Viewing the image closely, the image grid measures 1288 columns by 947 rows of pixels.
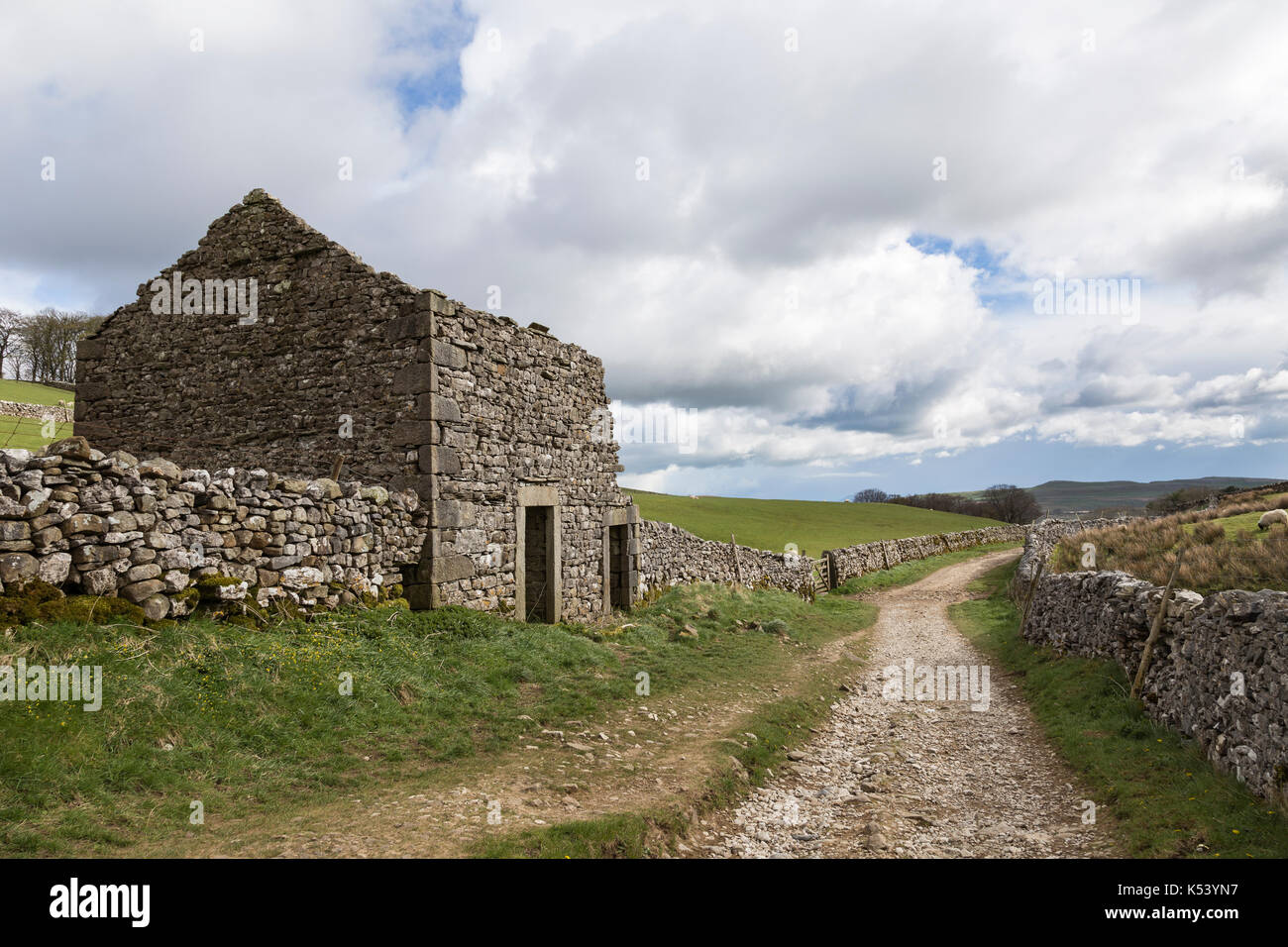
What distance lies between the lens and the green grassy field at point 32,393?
38.0 m

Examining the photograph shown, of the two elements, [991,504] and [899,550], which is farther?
[991,504]

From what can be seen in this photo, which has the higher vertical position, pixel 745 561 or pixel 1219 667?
pixel 1219 667

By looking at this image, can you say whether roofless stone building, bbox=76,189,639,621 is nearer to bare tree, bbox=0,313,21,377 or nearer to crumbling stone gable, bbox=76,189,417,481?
crumbling stone gable, bbox=76,189,417,481

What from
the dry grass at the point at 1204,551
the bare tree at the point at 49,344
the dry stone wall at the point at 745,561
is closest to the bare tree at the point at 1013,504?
the dry stone wall at the point at 745,561

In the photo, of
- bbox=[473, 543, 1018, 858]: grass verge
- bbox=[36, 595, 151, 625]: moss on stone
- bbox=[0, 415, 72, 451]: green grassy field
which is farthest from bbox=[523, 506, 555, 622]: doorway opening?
bbox=[0, 415, 72, 451]: green grassy field

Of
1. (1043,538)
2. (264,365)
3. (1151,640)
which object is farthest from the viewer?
(1043,538)

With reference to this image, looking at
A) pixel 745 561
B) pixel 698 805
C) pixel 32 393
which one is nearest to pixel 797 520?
pixel 745 561

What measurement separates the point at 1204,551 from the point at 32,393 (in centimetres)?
5621

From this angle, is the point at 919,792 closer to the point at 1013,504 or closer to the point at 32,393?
the point at 32,393

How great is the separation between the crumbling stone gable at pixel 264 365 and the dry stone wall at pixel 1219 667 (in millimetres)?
11964

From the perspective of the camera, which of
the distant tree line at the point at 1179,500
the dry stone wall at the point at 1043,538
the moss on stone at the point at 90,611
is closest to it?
the moss on stone at the point at 90,611

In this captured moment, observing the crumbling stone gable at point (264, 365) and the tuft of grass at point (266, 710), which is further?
the crumbling stone gable at point (264, 365)

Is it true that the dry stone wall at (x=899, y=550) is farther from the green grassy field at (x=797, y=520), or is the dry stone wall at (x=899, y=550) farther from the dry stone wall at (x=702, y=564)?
the green grassy field at (x=797, y=520)

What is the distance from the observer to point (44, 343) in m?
51.1
